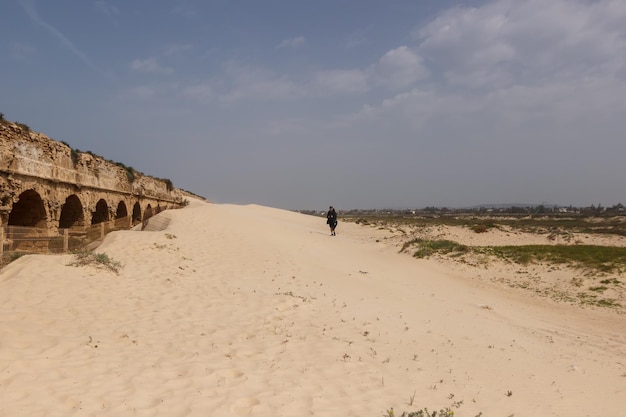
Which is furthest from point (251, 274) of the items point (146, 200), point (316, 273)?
point (146, 200)

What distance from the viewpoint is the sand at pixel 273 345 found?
460cm

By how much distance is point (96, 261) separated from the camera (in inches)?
402

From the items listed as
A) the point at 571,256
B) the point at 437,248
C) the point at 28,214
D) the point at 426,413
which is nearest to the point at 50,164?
the point at 28,214

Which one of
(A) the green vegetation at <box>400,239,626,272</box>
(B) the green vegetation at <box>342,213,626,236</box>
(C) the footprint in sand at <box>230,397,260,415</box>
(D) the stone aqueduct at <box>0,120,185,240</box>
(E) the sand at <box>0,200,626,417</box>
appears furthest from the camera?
(B) the green vegetation at <box>342,213,626,236</box>

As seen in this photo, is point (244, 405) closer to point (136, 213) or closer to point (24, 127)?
point (24, 127)

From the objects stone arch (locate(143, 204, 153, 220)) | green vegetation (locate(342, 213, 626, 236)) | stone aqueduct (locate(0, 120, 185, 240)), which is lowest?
green vegetation (locate(342, 213, 626, 236))

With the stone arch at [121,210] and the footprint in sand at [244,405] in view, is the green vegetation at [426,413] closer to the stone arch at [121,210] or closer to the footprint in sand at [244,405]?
the footprint in sand at [244,405]

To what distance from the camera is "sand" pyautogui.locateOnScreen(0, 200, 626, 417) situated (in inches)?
181

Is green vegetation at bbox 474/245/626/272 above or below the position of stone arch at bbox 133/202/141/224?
below

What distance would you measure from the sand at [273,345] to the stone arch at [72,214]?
6.71m

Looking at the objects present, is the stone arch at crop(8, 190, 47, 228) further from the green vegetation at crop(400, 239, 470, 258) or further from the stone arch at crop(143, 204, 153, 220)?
the green vegetation at crop(400, 239, 470, 258)

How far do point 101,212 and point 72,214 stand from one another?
3.67 metres

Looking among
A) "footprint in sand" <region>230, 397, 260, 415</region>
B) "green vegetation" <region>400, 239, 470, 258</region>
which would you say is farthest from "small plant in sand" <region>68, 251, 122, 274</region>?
"green vegetation" <region>400, 239, 470, 258</region>

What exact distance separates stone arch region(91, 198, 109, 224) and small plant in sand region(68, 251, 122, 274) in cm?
1288
